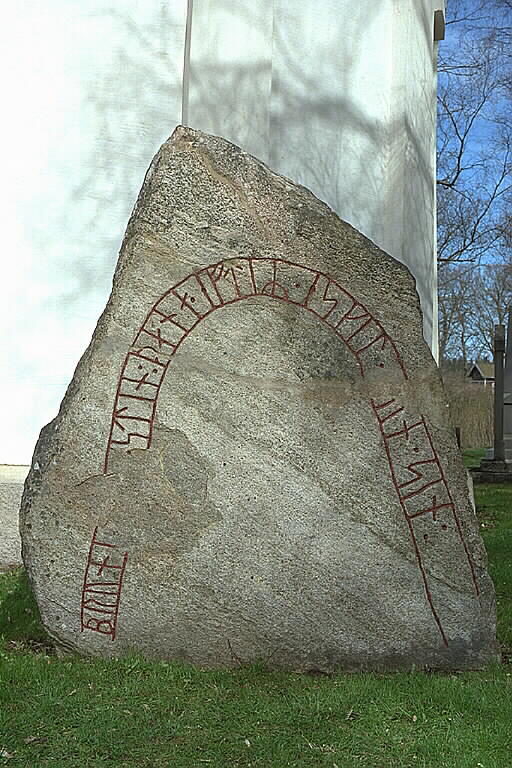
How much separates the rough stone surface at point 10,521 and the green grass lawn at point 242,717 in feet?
7.48

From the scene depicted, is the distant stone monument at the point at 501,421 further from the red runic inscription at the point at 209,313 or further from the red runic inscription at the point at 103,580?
the red runic inscription at the point at 103,580

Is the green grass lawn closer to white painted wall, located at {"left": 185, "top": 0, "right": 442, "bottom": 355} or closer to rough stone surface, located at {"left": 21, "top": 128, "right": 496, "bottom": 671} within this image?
rough stone surface, located at {"left": 21, "top": 128, "right": 496, "bottom": 671}

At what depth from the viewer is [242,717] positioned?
3781 millimetres

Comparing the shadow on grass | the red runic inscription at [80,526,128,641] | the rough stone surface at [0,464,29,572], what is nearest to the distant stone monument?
the rough stone surface at [0,464,29,572]

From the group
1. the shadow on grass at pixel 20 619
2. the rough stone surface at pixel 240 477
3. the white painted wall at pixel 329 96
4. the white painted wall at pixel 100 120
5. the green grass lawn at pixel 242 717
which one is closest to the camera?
the green grass lawn at pixel 242 717

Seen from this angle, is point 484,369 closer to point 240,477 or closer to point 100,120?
point 100,120

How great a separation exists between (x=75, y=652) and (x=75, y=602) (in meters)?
0.23

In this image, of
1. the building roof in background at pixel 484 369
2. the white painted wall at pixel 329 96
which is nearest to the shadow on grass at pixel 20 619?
the white painted wall at pixel 329 96

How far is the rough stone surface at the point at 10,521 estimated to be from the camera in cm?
671

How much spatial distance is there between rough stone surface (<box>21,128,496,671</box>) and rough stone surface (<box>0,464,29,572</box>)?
2432mm

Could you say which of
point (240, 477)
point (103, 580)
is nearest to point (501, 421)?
point (240, 477)

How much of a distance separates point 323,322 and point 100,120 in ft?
12.1

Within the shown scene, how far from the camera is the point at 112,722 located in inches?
146

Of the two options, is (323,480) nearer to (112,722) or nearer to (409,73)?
(112,722)
